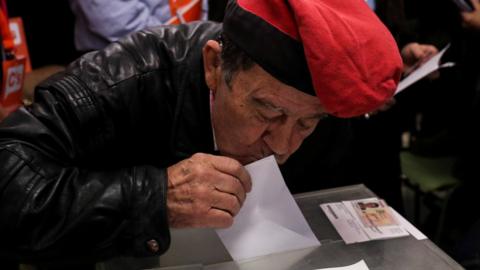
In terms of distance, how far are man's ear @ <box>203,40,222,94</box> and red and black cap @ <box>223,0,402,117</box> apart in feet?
0.36

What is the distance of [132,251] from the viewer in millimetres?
906

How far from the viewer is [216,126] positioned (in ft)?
3.57

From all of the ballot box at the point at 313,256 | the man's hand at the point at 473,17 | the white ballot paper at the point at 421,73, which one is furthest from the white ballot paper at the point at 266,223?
the man's hand at the point at 473,17

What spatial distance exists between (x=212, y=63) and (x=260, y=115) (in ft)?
0.54

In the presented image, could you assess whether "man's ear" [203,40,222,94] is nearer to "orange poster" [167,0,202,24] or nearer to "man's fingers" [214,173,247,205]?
"man's fingers" [214,173,247,205]

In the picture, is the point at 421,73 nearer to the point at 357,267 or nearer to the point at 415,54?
the point at 415,54

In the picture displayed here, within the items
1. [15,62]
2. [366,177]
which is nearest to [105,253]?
[15,62]

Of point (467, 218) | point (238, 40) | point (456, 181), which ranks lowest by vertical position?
point (467, 218)

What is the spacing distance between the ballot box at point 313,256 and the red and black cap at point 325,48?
266mm

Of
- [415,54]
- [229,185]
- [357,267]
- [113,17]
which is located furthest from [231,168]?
[415,54]

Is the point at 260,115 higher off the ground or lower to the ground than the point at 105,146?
higher

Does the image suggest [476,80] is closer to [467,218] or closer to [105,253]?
[467,218]

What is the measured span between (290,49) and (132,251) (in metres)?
0.42

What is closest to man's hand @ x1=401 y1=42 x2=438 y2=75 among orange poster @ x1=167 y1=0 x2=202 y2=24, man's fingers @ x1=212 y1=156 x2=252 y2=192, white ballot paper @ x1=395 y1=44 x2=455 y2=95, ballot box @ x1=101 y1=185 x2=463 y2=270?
white ballot paper @ x1=395 y1=44 x2=455 y2=95
